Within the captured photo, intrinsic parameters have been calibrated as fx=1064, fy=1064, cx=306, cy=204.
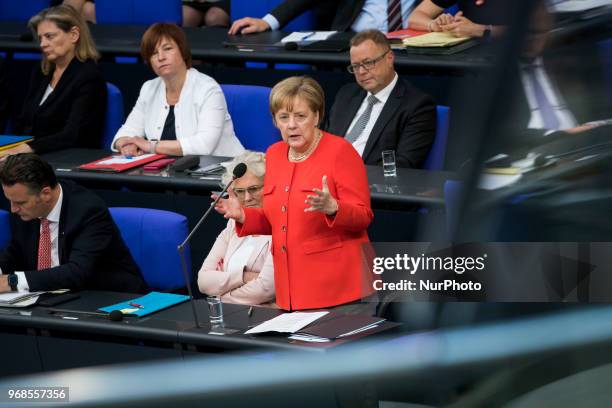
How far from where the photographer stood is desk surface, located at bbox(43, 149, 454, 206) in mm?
4566

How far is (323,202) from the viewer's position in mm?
3693

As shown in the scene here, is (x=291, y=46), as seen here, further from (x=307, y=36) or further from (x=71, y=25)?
(x=71, y=25)

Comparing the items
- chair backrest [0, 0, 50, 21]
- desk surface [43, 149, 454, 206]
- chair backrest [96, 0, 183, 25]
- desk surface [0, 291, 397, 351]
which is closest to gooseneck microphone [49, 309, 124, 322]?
desk surface [0, 291, 397, 351]

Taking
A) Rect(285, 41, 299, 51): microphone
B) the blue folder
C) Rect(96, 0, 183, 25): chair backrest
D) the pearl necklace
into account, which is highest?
Rect(96, 0, 183, 25): chair backrest

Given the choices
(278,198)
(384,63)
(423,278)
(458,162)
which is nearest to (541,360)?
(458,162)

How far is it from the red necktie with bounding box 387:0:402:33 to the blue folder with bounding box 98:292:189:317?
285cm

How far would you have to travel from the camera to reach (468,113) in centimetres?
91

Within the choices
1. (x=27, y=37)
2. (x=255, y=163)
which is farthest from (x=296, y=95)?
(x=27, y=37)

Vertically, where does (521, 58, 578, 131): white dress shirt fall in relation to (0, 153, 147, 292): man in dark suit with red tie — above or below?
above

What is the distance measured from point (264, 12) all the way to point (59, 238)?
2953 millimetres

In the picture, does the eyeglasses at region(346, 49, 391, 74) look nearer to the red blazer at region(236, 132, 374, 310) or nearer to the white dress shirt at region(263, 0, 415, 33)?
the red blazer at region(236, 132, 374, 310)

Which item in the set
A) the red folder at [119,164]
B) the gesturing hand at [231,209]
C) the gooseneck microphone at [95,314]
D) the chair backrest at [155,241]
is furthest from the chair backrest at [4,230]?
the gesturing hand at [231,209]

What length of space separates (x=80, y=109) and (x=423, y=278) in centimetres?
485

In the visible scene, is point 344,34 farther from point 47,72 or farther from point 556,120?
point 556,120
